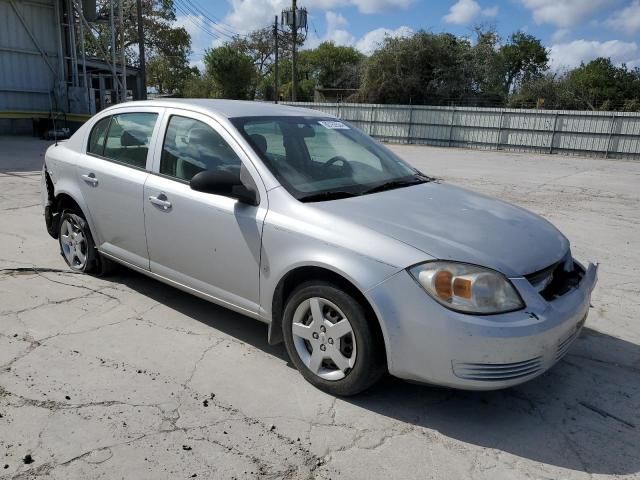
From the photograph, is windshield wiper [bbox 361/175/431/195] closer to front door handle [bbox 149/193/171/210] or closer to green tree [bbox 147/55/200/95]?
front door handle [bbox 149/193/171/210]

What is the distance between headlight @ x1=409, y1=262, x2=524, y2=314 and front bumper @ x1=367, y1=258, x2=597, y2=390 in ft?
0.12

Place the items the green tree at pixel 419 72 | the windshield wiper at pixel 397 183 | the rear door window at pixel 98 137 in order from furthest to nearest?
1. the green tree at pixel 419 72
2. the rear door window at pixel 98 137
3. the windshield wiper at pixel 397 183

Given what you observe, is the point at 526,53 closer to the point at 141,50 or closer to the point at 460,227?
the point at 141,50

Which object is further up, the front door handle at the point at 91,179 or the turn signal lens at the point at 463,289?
the front door handle at the point at 91,179

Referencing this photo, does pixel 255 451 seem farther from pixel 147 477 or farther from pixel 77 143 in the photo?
pixel 77 143

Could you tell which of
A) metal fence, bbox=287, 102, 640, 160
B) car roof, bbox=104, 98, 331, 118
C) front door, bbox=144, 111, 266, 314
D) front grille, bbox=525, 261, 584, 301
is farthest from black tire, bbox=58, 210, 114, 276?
metal fence, bbox=287, 102, 640, 160

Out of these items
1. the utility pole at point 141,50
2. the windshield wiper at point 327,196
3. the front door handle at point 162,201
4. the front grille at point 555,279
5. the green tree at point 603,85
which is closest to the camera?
the front grille at point 555,279

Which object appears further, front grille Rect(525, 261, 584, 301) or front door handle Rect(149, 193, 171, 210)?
front door handle Rect(149, 193, 171, 210)

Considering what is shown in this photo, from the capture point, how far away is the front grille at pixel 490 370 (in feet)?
8.84

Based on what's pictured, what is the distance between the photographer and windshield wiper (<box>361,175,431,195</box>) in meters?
3.65

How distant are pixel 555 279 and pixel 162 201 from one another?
105 inches

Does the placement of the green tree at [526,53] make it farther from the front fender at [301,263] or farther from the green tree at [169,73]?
the front fender at [301,263]

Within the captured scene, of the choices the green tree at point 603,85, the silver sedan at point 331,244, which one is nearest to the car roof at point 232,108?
the silver sedan at point 331,244

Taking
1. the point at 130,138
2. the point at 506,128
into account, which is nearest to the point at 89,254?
the point at 130,138
